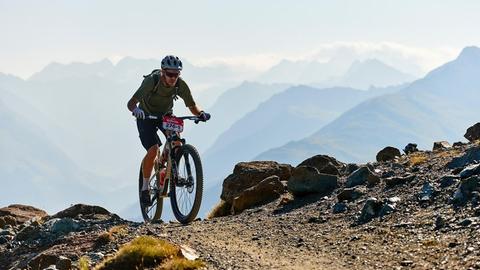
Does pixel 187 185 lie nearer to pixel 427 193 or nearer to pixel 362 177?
pixel 362 177

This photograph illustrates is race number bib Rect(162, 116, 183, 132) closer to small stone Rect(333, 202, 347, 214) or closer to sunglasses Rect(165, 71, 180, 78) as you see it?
sunglasses Rect(165, 71, 180, 78)

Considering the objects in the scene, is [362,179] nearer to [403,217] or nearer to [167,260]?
[403,217]

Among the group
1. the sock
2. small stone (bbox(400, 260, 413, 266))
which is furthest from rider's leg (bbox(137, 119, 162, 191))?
small stone (bbox(400, 260, 413, 266))

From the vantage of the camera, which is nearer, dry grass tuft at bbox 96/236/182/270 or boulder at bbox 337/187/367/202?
dry grass tuft at bbox 96/236/182/270

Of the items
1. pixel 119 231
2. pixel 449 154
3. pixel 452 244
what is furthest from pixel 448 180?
pixel 119 231

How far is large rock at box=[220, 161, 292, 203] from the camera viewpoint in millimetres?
22078

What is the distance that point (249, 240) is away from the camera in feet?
44.4

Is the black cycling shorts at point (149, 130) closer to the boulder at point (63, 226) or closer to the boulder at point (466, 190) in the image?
the boulder at point (63, 226)

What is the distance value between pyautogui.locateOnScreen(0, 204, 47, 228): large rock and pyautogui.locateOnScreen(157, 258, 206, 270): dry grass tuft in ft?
42.4

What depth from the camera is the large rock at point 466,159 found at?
16.9m

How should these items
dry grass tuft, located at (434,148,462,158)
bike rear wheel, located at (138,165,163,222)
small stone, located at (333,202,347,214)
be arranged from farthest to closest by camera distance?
dry grass tuft, located at (434,148,462,158)
bike rear wheel, located at (138,165,163,222)
small stone, located at (333,202,347,214)

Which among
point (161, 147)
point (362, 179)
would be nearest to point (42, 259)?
point (161, 147)

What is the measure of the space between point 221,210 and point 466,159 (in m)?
8.28

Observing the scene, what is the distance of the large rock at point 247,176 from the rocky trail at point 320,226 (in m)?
0.05
